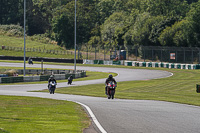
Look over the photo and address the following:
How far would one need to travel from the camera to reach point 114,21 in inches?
4397

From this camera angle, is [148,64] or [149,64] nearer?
[149,64]

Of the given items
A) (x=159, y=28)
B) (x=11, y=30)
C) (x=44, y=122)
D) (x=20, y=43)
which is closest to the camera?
(x=44, y=122)

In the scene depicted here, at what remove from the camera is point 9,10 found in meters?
139

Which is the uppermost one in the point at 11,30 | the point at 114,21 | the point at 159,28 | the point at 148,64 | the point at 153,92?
the point at 114,21

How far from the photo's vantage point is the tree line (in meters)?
83.4

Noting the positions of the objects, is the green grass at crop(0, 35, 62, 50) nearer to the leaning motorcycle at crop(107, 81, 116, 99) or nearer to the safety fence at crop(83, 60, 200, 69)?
the safety fence at crop(83, 60, 200, 69)

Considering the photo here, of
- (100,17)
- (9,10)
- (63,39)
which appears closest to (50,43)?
(63,39)

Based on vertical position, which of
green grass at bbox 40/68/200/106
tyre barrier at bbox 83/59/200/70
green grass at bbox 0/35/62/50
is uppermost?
green grass at bbox 0/35/62/50

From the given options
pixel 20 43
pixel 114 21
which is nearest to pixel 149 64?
pixel 114 21

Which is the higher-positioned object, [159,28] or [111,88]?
[159,28]

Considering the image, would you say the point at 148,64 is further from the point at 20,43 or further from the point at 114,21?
the point at 20,43

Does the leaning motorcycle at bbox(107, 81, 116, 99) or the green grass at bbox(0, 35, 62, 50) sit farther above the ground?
the green grass at bbox(0, 35, 62, 50)

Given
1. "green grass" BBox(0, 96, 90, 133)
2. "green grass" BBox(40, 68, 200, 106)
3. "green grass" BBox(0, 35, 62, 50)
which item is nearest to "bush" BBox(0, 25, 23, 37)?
"green grass" BBox(0, 35, 62, 50)

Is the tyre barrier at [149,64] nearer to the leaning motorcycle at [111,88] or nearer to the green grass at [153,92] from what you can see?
the green grass at [153,92]
